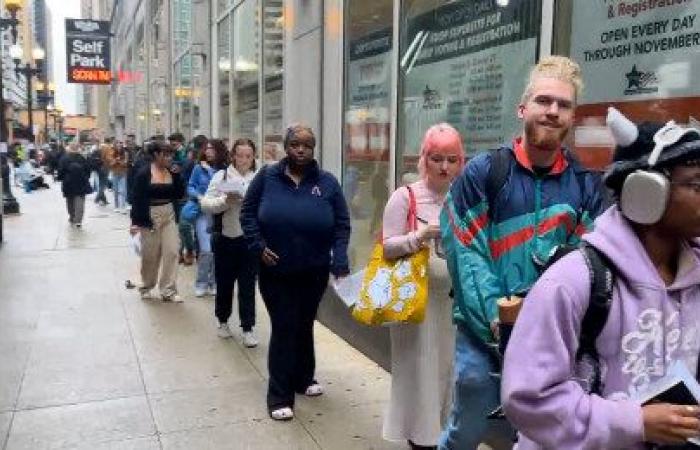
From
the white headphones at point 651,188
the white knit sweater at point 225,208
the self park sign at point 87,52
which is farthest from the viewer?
the self park sign at point 87,52

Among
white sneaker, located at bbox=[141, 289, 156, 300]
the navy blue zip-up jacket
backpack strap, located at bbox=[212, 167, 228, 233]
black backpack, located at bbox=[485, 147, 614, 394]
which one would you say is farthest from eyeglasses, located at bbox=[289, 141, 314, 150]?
white sneaker, located at bbox=[141, 289, 156, 300]

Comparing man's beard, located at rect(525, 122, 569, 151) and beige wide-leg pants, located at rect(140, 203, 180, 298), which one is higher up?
man's beard, located at rect(525, 122, 569, 151)

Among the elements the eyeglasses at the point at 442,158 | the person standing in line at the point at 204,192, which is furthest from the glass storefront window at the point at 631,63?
the person standing in line at the point at 204,192

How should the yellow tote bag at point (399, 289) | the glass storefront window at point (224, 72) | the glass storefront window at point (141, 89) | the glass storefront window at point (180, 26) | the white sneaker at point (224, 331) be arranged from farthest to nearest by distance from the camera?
the glass storefront window at point (141, 89)
the glass storefront window at point (180, 26)
the glass storefront window at point (224, 72)
the white sneaker at point (224, 331)
the yellow tote bag at point (399, 289)

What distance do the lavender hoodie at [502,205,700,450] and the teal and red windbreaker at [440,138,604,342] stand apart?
854 millimetres

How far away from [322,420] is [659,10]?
2.98 meters

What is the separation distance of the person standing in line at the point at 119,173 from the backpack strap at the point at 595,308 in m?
18.7

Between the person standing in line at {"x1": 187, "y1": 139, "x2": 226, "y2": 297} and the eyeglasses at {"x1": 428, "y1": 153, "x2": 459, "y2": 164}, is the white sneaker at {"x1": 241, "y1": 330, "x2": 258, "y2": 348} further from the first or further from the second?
the eyeglasses at {"x1": 428, "y1": 153, "x2": 459, "y2": 164}

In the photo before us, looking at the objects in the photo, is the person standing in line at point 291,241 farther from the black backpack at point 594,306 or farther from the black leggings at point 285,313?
the black backpack at point 594,306

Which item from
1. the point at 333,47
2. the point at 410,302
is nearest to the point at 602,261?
the point at 410,302

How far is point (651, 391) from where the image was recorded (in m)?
1.53

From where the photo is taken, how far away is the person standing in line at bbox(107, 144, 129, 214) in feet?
63.8

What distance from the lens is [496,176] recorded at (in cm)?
251

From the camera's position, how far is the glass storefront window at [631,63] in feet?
10.2
